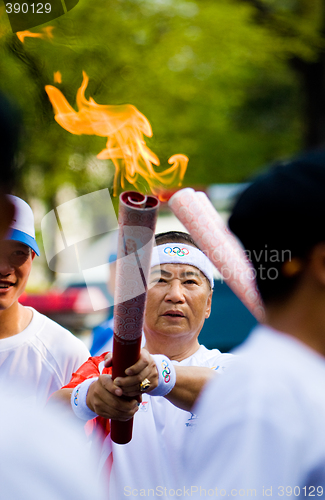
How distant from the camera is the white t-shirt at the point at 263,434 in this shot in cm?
106

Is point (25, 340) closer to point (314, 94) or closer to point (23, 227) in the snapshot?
point (23, 227)

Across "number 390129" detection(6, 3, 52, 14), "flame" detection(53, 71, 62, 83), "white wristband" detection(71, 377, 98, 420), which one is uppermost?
"number 390129" detection(6, 3, 52, 14)

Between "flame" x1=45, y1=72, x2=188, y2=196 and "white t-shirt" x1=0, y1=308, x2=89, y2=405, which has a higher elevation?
"flame" x1=45, y1=72, x2=188, y2=196

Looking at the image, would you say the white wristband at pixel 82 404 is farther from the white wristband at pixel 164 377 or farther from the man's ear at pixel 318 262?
the man's ear at pixel 318 262

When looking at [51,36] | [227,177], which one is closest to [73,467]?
[51,36]

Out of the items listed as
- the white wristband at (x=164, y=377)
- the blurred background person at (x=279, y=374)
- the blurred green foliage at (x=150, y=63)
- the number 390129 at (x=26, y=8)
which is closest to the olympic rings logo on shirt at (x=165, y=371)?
the white wristband at (x=164, y=377)

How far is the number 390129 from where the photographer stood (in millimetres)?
5563

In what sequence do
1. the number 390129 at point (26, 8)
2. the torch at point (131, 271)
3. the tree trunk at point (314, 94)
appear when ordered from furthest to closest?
1. the tree trunk at point (314, 94)
2. the number 390129 at point (26, 8)
3. the torch at point (131, 271)

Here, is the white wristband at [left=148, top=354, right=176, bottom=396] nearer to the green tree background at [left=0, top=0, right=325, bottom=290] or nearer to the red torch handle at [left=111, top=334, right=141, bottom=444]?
the red torch handle at [left=111, top=334, right=141, bottom=444]

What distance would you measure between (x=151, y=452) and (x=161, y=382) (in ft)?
1.21

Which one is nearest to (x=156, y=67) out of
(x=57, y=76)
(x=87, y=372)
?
(x=57, y=76)

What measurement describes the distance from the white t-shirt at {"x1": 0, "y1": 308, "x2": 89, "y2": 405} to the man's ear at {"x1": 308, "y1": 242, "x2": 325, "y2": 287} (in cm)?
158

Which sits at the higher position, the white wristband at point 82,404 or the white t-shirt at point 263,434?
the white t-shirt at point 263,434

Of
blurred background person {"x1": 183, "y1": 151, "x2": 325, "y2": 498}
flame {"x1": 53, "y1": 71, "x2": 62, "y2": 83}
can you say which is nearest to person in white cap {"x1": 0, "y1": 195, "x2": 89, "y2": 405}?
blurred background person {"x1": 183, "y1": 151, "x2": 325, "y2": 498}
